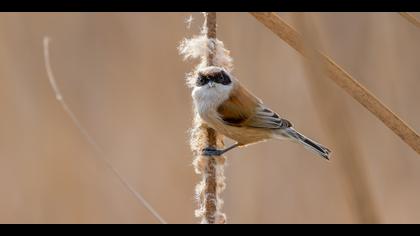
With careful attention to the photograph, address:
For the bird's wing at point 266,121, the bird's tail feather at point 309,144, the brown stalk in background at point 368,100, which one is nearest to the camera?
the brown stalk in background at point 368,100

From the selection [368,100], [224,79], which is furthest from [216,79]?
[368,100]

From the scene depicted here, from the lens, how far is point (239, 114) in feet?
7.51

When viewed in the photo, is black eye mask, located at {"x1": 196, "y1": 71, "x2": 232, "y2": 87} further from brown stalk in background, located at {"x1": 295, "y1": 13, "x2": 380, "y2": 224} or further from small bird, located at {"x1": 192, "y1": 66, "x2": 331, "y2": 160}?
brown stalk in background, located at {"x1": 295, "y1": 13, "x2": 380, "y2": 224}

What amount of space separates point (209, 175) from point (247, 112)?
83 centimetres

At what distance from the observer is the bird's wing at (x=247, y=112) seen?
226cm

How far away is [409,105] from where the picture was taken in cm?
372

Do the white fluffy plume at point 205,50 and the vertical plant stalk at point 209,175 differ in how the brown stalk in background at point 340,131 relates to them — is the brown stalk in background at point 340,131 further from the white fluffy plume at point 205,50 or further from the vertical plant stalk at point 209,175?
the white fluffy plume at point 205,50

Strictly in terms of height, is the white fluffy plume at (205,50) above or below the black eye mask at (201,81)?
below

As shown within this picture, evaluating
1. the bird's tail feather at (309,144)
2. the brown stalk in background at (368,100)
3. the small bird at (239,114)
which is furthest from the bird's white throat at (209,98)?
the brown stalk in background at (368,100)

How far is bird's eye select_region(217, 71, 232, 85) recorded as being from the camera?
1906 mm

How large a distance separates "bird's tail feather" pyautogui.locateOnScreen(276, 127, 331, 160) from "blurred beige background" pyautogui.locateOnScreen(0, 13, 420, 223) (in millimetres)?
772

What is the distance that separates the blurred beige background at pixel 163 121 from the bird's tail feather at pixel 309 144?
2.53 ft

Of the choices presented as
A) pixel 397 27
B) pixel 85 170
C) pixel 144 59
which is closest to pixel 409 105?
pixel 397 27

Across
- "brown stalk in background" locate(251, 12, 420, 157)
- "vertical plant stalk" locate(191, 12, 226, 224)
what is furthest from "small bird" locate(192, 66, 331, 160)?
"brown stalk in background" locate(251, 12, 420, 157)
